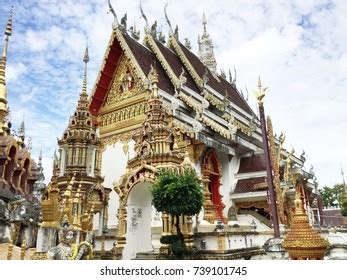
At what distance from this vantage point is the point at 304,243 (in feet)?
14.5

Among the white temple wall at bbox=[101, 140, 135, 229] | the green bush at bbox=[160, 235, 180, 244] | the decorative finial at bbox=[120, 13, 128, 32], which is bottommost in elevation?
the green bush at bbox=[160, 235, 180, 244]

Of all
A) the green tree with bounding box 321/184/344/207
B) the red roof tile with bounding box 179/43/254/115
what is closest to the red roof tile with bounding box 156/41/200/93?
the red roof tile with bounding box 179/43/254/115

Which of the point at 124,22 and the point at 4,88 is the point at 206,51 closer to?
the point at 124,22

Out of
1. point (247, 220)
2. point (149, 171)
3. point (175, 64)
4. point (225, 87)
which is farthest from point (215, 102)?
point (149, 171)

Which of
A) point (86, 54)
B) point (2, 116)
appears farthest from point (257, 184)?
point (2, 116)

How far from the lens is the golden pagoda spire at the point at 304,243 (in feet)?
14.4

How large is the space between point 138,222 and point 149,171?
1.29 metres

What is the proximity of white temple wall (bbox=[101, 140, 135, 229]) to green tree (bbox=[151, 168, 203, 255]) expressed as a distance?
519 centimetres

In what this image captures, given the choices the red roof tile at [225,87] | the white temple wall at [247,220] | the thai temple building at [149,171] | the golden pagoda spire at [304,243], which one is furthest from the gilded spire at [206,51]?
the golden pagoda spire at [304,243]

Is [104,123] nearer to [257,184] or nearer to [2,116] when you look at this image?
[2,116]

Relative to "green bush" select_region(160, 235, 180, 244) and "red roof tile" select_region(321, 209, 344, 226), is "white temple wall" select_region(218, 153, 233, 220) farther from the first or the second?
"red roof tile" select_region(321, 209, 344, 226)

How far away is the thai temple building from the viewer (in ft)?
24.6

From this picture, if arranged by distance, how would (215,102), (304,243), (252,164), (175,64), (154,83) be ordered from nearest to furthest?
(304,243) < (154,83) < (252,164) < (215,102) < (175,64)

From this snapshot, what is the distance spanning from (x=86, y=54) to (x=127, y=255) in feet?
21.8
